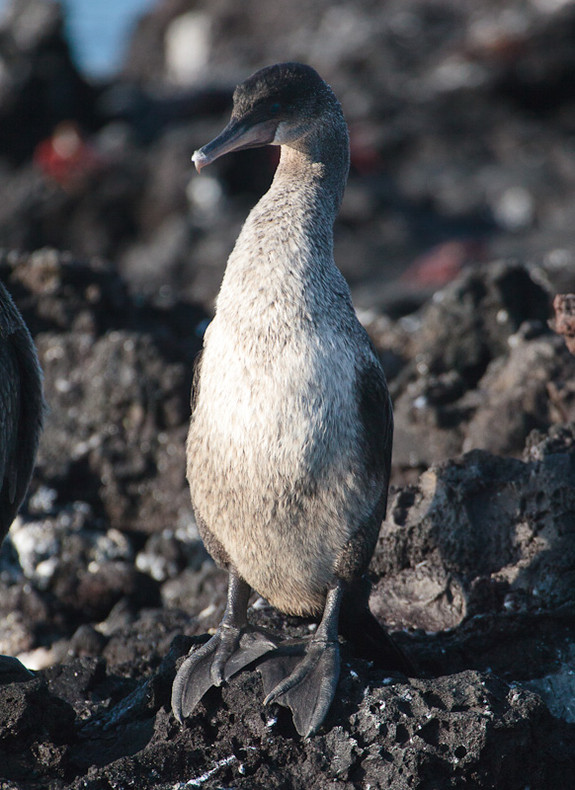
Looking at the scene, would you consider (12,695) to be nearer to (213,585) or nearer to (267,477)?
(267,477)

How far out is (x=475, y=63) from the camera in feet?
49.8

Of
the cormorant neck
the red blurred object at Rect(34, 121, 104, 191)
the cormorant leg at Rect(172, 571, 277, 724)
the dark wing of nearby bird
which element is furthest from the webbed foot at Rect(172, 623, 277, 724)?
the red blurred object at Rect(34, 121, 104, 191)

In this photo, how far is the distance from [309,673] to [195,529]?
214 cm

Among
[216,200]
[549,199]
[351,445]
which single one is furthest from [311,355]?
[549,199]

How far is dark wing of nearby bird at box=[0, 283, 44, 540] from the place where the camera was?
147 inches

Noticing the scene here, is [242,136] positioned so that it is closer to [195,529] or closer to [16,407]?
[16,407]

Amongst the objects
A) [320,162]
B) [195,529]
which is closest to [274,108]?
[320,162]

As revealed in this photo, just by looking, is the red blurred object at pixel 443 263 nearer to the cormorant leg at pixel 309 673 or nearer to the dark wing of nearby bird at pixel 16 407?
the dark wing of nearby bird at pixel 16 407

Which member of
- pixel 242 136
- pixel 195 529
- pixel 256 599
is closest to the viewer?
pixel 242 136

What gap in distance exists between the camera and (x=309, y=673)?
3139 millimetres

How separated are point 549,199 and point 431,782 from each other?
11724 millimetres

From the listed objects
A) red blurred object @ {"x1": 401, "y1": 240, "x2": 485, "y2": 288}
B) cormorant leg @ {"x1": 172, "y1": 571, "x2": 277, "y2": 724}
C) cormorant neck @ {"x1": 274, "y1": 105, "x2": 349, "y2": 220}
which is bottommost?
red blurred object @ {"x1": 401, "y1": 240, "x2": 485, "y2": 288}

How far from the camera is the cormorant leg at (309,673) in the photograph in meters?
2.99

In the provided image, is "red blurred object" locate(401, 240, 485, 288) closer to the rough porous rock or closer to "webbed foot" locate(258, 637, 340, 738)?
the rough porous rock
